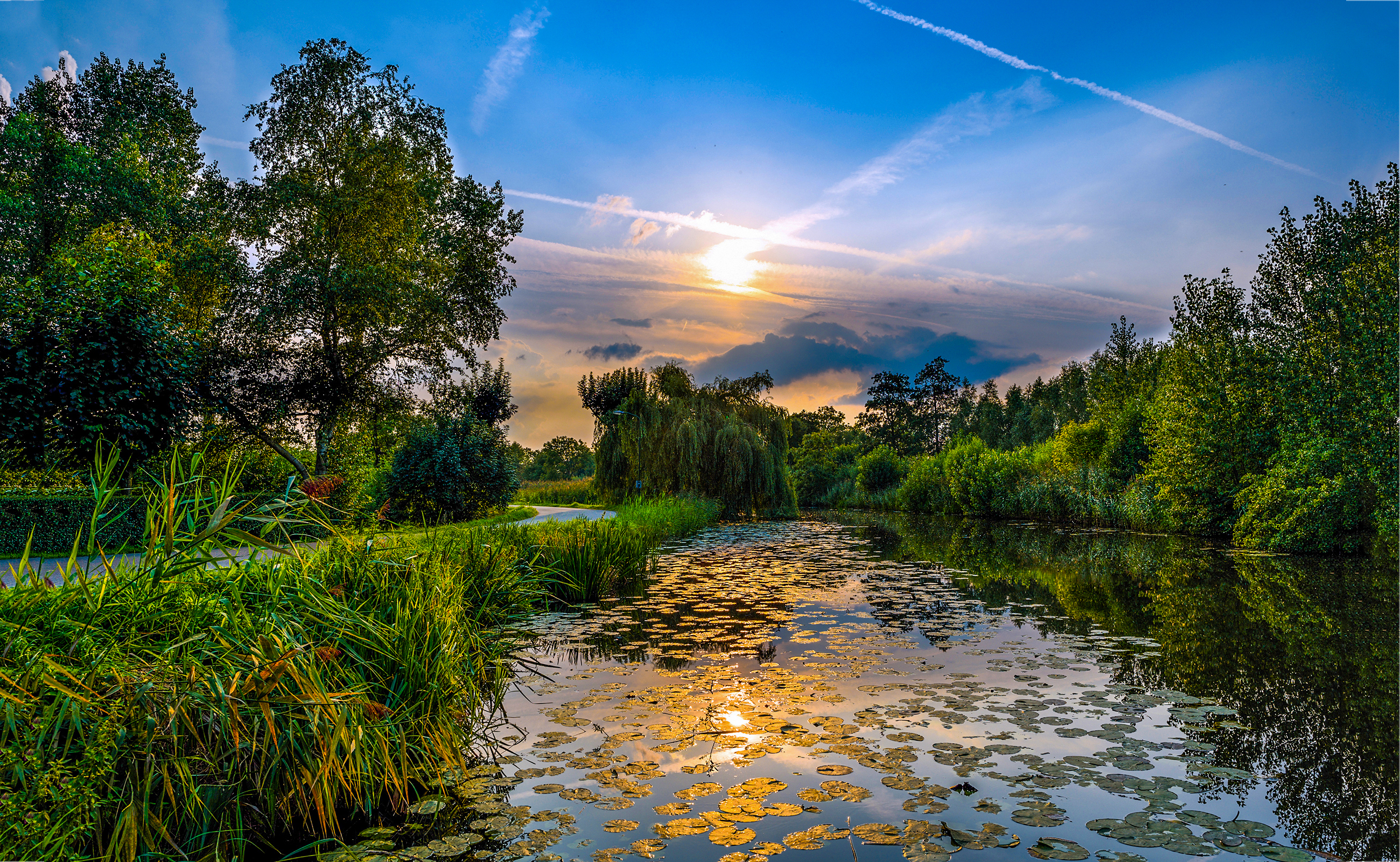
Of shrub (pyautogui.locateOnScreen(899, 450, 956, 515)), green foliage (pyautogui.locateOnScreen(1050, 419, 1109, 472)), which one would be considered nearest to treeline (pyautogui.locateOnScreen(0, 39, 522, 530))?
shrub (pyautogui.locateOnScreen(899, 450, 956, 515))

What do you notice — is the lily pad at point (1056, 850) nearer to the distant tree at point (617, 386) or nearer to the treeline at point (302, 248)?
the treeline at point (302, 248)

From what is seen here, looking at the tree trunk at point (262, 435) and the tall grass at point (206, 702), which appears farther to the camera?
the tree trunk at point (262, 435)

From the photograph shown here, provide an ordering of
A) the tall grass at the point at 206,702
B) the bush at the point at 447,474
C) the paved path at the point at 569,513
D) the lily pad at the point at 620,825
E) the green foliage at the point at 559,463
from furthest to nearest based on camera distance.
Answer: the green foliage at the point at 559,463 < the paved path at the point at 569,513 < the bush at the point at 447,474 < the lily pad at the point at 620,825 < the tall grass at the point at 206,702

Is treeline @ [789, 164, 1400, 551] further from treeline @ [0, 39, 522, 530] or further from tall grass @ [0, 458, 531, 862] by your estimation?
treeline @ [0, 39, 522, 530]

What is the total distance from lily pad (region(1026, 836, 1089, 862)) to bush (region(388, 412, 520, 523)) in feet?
46.9

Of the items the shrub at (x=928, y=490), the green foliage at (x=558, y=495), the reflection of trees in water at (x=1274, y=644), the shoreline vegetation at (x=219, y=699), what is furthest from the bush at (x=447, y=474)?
the shrub at (x=928, y=490)

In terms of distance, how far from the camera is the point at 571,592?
30.0 ft

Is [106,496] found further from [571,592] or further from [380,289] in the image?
[380,289]

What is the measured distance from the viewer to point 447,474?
15.8 m

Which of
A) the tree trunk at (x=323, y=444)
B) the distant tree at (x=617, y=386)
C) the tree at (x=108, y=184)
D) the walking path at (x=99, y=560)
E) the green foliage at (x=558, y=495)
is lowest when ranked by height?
the green foliage at (x=558, y=495)

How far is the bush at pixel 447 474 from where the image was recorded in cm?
1576

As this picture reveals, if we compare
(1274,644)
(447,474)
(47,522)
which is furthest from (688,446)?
(1274,644)

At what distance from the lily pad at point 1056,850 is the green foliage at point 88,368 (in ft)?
41.2

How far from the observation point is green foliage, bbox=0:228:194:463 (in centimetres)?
1005
